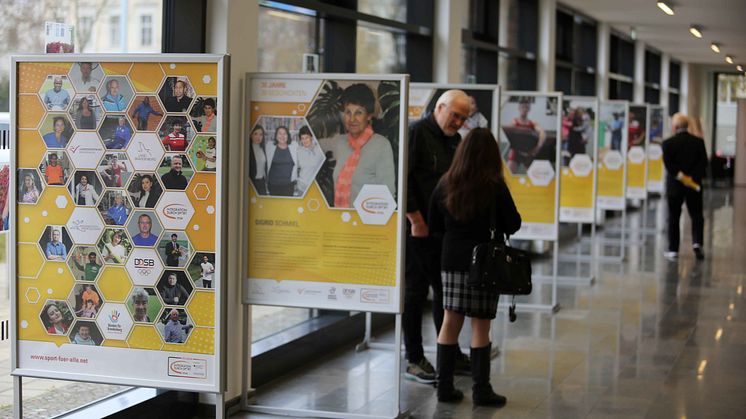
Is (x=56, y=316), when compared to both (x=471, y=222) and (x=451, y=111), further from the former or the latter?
(x=451, y=111)

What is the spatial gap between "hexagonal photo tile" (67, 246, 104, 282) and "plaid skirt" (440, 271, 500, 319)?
1893 mm

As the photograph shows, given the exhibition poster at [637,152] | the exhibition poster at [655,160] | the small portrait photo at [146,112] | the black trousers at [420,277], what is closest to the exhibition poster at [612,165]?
the exhibition poster at [637,152]

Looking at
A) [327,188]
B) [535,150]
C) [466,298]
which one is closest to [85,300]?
[327,188]

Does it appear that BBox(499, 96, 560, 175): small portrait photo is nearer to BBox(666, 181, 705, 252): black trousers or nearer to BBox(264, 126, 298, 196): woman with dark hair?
BBox(666, 181, 705, 252): black trousers

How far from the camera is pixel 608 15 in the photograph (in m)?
16.7

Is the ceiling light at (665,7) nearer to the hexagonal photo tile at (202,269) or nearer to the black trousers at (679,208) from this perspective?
the black trousers at (679,208)

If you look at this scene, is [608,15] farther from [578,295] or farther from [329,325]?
[329,325]

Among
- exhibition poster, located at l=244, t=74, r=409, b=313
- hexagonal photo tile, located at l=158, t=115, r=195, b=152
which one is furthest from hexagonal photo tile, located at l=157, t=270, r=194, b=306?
exhibition poster, located at l=244, t=74, r=409, b=313

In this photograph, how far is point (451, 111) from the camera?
625 cm

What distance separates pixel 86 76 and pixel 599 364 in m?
3.94

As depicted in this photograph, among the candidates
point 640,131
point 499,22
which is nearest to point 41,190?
point 499,22

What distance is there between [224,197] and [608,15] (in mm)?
13040

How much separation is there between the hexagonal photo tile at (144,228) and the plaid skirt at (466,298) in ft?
5.61

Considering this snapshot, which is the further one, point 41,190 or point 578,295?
point 578,295
